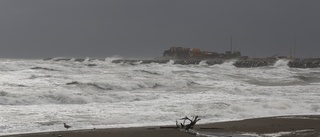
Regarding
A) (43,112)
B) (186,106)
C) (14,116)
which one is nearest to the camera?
(14,116)

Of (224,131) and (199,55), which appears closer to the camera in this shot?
(224,131)

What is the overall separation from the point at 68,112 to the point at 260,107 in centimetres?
534

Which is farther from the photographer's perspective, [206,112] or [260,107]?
[260,107]

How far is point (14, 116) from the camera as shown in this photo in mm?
9445

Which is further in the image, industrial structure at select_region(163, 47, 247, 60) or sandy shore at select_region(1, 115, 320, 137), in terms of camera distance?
industrial structure at select_region(163, 47, 247, 60)

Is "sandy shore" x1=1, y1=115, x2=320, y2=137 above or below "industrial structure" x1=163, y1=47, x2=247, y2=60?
below

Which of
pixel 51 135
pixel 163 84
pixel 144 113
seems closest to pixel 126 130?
pixel 51 135

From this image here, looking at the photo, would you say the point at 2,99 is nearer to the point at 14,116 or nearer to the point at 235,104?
the point at 14,116

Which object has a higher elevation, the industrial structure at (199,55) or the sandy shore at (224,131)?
the industrial structure at (199,55)

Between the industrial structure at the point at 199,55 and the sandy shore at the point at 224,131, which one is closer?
the sandy shore at the point at 224,131

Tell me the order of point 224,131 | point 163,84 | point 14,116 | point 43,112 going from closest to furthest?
1. point 224,131
2. point 14,116
3. point 43,112
4. point 163,84

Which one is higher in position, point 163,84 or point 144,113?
point 163,84

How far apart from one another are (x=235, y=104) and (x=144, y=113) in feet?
10.7

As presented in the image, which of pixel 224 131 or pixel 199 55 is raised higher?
pixel 199 55
